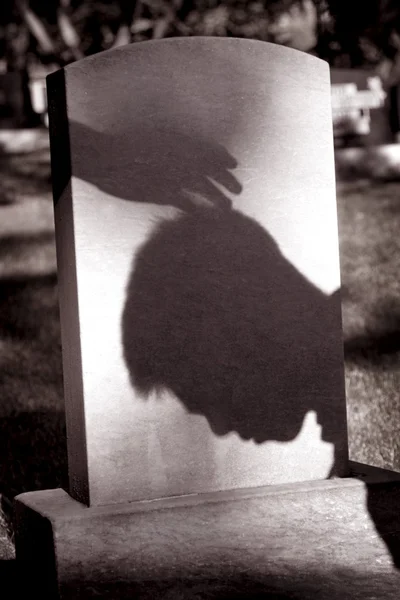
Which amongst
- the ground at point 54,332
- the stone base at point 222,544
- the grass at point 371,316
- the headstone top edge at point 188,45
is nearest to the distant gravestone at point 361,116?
the ground at point 54,332

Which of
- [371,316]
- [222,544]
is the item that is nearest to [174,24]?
[371,316]

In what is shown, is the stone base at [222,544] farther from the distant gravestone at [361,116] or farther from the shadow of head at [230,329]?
the distant gravestone at [361,116]

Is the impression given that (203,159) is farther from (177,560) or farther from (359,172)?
(359,172)

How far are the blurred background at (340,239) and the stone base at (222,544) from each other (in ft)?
4.19

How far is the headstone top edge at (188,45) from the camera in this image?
311 centimetres

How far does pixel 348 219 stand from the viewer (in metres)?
9.77

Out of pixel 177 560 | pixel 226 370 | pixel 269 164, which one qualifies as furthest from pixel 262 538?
pixel 269 164

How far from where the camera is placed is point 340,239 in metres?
9.09

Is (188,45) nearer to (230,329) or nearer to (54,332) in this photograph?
(230,329)

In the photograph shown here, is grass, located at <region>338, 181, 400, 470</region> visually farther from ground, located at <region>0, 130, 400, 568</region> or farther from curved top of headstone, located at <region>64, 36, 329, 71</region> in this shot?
curved top of headstone, located at <region>64, 36, 329, 71</region>

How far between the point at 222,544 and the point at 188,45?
1565 mm

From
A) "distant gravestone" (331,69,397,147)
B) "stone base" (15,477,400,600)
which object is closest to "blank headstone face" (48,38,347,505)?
"stone base" (15,477,400,600)

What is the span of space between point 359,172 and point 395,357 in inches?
Answer: 249

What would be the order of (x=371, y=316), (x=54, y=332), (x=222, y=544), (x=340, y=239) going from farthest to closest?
(x=340, y=239) < (x=54, y=332) < (x=371, y=316) < (x=222, y=544)
